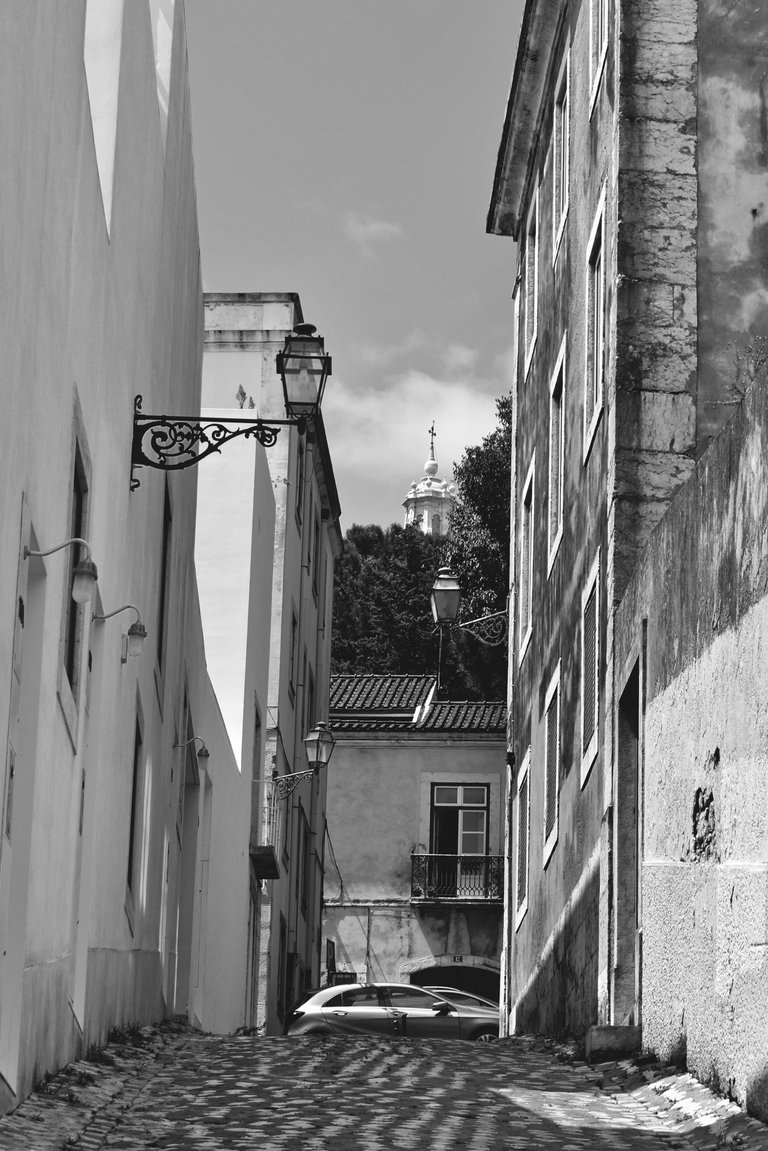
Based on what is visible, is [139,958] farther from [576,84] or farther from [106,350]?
[576,84]

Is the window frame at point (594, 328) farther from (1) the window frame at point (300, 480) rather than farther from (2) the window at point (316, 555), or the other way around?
(2) the window at point (316, 555)

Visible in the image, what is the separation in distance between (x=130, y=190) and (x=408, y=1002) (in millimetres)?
14001

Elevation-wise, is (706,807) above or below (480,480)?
below

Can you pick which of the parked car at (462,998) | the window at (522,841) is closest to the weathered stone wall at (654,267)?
the window at (522,841)

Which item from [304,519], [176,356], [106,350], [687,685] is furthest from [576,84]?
[304,519]

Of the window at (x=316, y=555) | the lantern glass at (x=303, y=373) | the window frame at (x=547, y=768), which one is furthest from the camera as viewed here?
the window at (x=316, y=555)

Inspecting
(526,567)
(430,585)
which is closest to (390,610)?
(430,585)

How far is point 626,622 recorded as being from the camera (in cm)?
1298

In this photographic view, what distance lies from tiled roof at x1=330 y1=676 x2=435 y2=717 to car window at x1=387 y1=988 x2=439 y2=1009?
18384 mm

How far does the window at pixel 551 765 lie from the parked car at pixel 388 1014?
5.41 m

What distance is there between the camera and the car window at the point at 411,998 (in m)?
23.5

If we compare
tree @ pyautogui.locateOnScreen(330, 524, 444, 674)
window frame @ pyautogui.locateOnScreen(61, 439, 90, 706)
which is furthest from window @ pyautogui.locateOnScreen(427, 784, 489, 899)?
window frame @ pyautogui.locateOnScreen(61, 439, 90, 706)

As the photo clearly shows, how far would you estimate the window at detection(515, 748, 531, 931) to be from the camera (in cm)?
2036

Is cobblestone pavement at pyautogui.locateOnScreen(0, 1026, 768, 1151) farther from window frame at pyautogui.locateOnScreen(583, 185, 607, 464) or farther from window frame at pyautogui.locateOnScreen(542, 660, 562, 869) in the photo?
window frame at pyautogui.locateOnScreen(583, 185, 607, 464)
